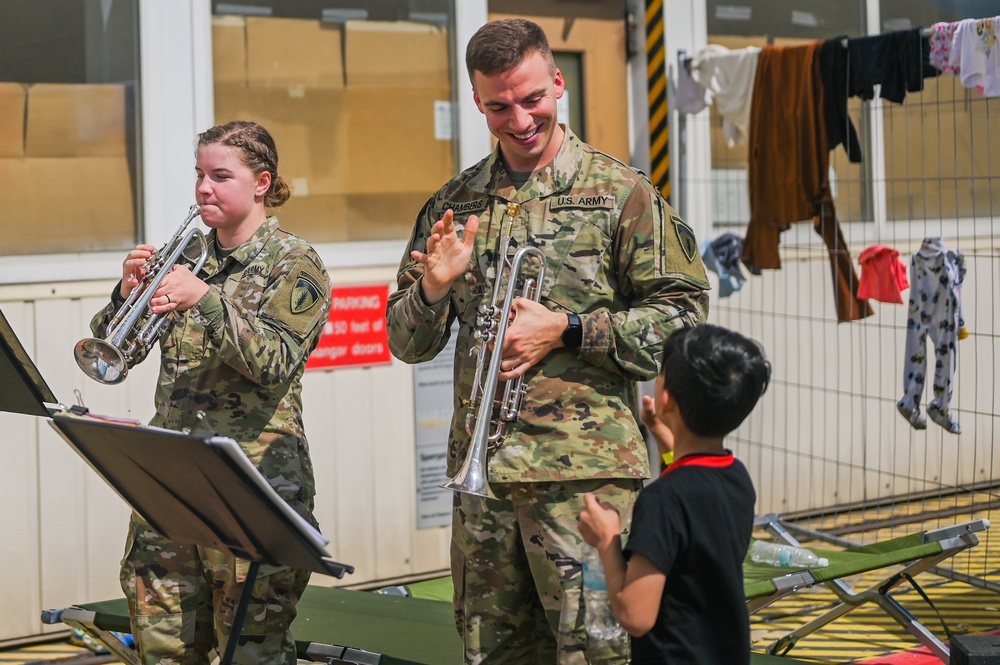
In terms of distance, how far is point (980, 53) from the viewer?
16.2 ft

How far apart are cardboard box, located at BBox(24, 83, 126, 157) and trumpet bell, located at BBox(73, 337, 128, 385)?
230cm

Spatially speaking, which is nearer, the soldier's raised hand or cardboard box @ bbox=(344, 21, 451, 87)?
the soldier's raised hand

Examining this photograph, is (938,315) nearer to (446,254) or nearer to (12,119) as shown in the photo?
(446,254)

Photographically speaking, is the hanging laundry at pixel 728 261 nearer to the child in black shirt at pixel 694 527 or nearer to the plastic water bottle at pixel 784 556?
the plastic water bottle at pixel 784 556

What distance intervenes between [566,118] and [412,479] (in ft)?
6.84

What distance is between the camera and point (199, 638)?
10.9 ft

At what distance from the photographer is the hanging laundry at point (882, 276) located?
18.2ft

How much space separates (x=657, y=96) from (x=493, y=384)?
13.9 feet

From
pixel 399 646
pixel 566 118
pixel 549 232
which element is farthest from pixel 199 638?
pixel 566 118

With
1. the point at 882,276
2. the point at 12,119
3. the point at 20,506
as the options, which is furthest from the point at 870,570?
the point at 12,119

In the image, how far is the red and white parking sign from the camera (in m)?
5.77

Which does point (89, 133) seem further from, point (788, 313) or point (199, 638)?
point (788, 313)

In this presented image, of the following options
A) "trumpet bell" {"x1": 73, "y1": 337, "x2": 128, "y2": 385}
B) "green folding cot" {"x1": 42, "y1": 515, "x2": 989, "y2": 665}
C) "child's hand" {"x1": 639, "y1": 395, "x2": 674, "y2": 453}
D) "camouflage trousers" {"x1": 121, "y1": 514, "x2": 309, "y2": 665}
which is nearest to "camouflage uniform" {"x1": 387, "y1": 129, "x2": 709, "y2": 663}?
"child's hand" {"x1": 639, "y1": 395, "x2": 674, "y2": 453}

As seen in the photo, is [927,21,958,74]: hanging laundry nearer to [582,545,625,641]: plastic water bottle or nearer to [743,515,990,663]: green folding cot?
[743,515,990,663]: green folding cot
